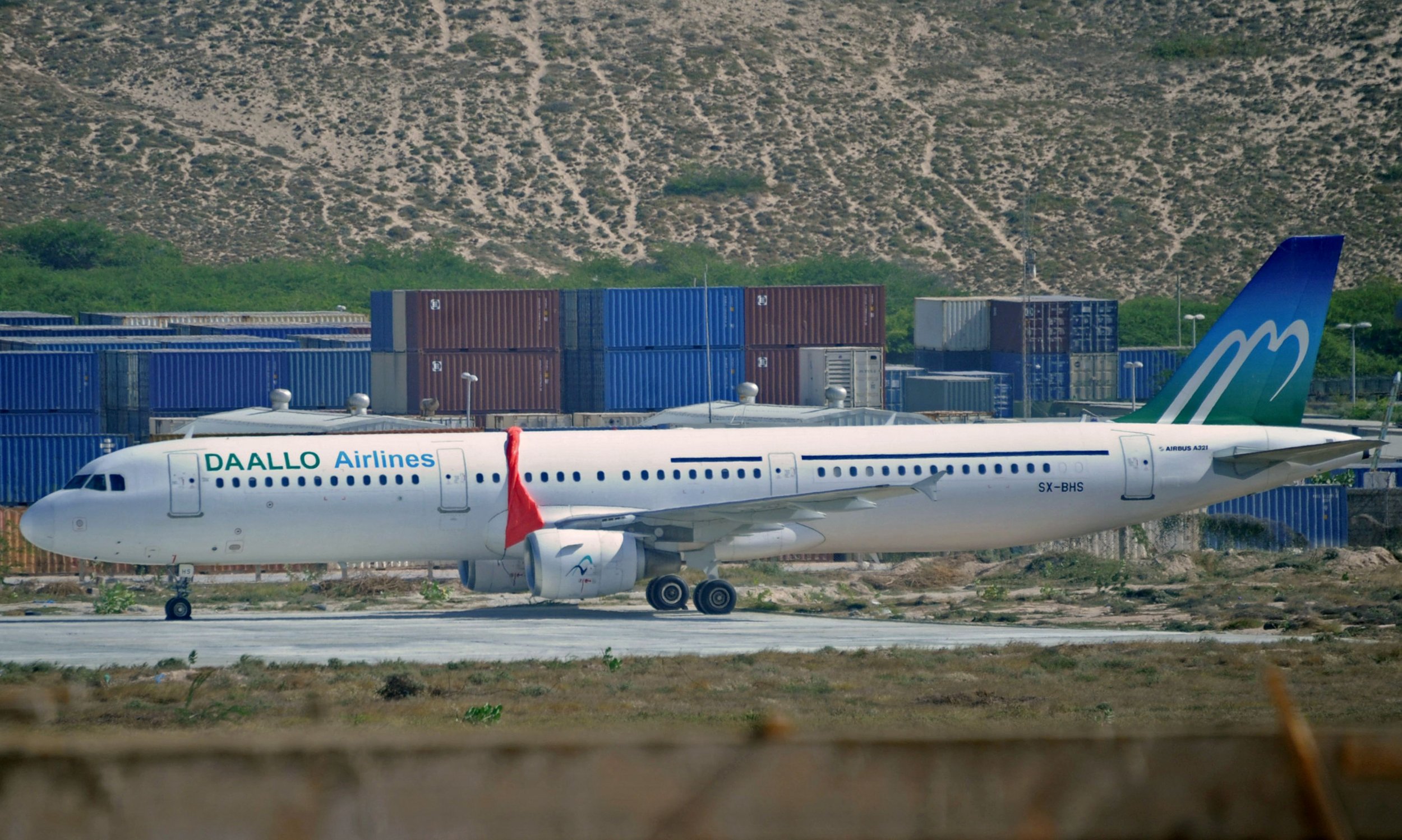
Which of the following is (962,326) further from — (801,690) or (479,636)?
(801,690)

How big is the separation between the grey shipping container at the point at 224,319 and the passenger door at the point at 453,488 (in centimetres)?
5649

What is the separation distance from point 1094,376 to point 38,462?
47.0 m

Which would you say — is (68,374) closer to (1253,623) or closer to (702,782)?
(1253,623)

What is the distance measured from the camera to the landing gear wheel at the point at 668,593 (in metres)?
32.8

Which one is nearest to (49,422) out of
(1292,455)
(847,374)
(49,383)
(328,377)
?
(49,383)

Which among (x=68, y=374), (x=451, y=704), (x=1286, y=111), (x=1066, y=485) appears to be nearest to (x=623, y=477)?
(x=1066, y=485)

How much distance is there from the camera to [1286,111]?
121375mm

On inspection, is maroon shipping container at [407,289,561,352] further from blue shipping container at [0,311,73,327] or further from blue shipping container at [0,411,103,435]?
blue shipping container at [0,311,73,327]

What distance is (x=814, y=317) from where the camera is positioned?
59.3 meters

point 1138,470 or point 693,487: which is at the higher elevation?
point 1138,470

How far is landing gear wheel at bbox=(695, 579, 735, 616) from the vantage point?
32.3 m

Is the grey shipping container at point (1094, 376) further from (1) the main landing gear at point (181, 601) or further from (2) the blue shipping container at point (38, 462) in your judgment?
(1) the main landing gear at point (181, 601)

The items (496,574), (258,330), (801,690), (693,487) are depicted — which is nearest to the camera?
(801,690)

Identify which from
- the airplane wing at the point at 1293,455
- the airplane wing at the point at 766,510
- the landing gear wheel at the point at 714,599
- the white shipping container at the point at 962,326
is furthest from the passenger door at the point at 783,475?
the white shipping container at the point at 962,326
